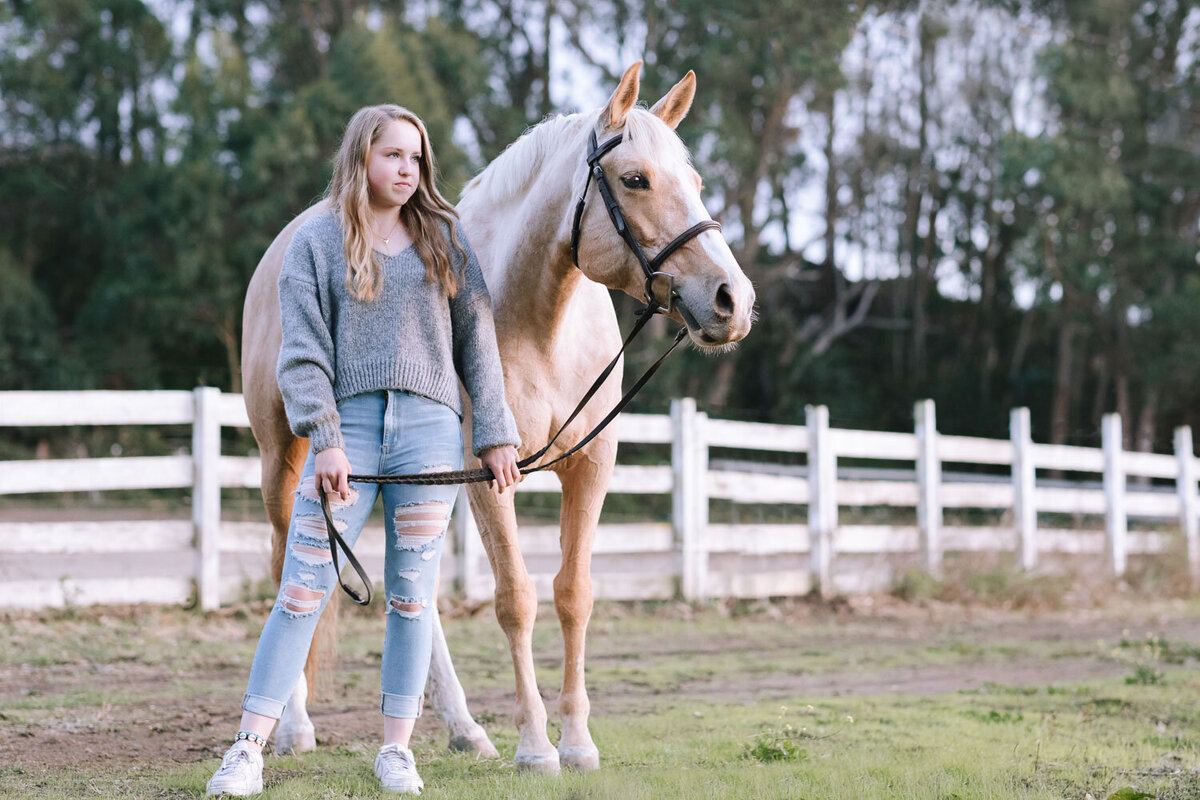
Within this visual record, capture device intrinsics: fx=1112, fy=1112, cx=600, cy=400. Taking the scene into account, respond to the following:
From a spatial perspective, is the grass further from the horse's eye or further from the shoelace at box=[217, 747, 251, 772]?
the horse's eye

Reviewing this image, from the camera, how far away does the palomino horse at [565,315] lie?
10.2ft

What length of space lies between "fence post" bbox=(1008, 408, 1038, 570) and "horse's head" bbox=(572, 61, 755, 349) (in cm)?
788

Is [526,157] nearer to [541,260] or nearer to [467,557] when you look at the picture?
[541,260]

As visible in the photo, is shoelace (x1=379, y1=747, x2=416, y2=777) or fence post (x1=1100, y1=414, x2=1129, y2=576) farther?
fence post (x1=1100, y1=414, x2=1129, y2=576)

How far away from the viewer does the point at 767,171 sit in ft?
71.0

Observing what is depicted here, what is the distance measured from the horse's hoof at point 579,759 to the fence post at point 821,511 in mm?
5849

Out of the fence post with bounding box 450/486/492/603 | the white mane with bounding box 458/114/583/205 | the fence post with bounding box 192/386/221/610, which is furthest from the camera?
the fence post with bounding box 450/486/492/603

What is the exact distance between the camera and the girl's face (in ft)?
9.82

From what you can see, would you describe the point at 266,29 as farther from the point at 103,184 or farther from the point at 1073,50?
the point at 1073,50

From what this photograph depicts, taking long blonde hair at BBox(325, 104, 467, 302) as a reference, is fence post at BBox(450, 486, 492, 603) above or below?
below

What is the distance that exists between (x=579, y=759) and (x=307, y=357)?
146cm

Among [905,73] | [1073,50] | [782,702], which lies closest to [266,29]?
[905,73]

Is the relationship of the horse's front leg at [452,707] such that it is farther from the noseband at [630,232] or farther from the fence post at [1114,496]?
the fence post at [1114,496]

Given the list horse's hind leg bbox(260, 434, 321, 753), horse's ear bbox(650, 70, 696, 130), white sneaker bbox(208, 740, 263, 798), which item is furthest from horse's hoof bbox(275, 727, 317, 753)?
horse's ear bbox(650, 70, 696, 130)
